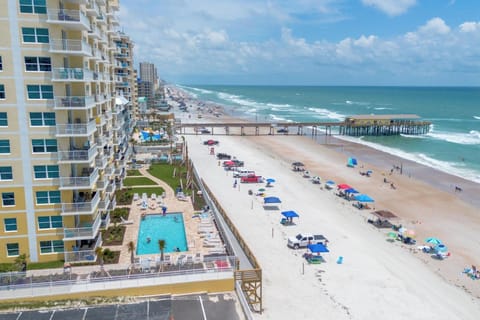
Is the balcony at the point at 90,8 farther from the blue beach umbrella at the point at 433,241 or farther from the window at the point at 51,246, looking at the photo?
the blue beach umbrella at the point at 433,241

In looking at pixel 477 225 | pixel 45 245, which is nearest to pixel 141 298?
pixel 45 245

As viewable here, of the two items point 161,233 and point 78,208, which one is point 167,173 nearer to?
point 161,233

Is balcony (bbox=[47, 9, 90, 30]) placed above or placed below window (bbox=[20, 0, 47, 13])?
below

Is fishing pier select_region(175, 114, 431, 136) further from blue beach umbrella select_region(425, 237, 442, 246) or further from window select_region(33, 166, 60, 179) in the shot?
window select_region(33, 166, 60, 179)

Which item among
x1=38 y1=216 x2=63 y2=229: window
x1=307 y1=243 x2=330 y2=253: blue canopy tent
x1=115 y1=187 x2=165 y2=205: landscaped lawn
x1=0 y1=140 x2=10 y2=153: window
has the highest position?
x1=0 y1=140 x2=10 y2=153: window

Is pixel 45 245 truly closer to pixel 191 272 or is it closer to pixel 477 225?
pixel 191 272

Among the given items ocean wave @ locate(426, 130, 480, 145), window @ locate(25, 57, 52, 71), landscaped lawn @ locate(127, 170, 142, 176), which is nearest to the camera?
window @ locate(25, 57, 52, 71)

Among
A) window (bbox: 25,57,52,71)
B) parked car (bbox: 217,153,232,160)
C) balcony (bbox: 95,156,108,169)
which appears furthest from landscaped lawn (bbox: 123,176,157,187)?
window (bbox: 25,57,52,71)
